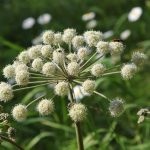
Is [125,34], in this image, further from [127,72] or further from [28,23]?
[127,72]

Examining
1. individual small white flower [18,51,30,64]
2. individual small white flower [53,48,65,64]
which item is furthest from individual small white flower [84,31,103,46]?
individual small white flower [18,51,30,64]

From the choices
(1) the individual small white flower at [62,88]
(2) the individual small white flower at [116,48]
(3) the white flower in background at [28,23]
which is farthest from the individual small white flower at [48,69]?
(3) the white flower in background at [28,23]

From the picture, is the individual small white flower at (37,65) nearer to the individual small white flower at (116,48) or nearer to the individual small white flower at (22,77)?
the individual small white flower at (22,77)

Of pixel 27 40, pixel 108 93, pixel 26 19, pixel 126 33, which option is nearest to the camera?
pixel 108 93

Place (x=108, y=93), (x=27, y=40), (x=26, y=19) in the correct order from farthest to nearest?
(x=26, y=19), (x=27, y=40), (x=108, y=93)

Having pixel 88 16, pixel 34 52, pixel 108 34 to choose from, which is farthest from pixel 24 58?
pixel 88 16

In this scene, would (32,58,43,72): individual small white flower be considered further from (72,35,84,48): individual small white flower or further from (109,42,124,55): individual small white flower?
(109,42,124,55): individual small white flower

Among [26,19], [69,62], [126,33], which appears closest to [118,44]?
[69,62]

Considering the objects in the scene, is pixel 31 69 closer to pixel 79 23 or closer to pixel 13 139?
pixel 13 139
